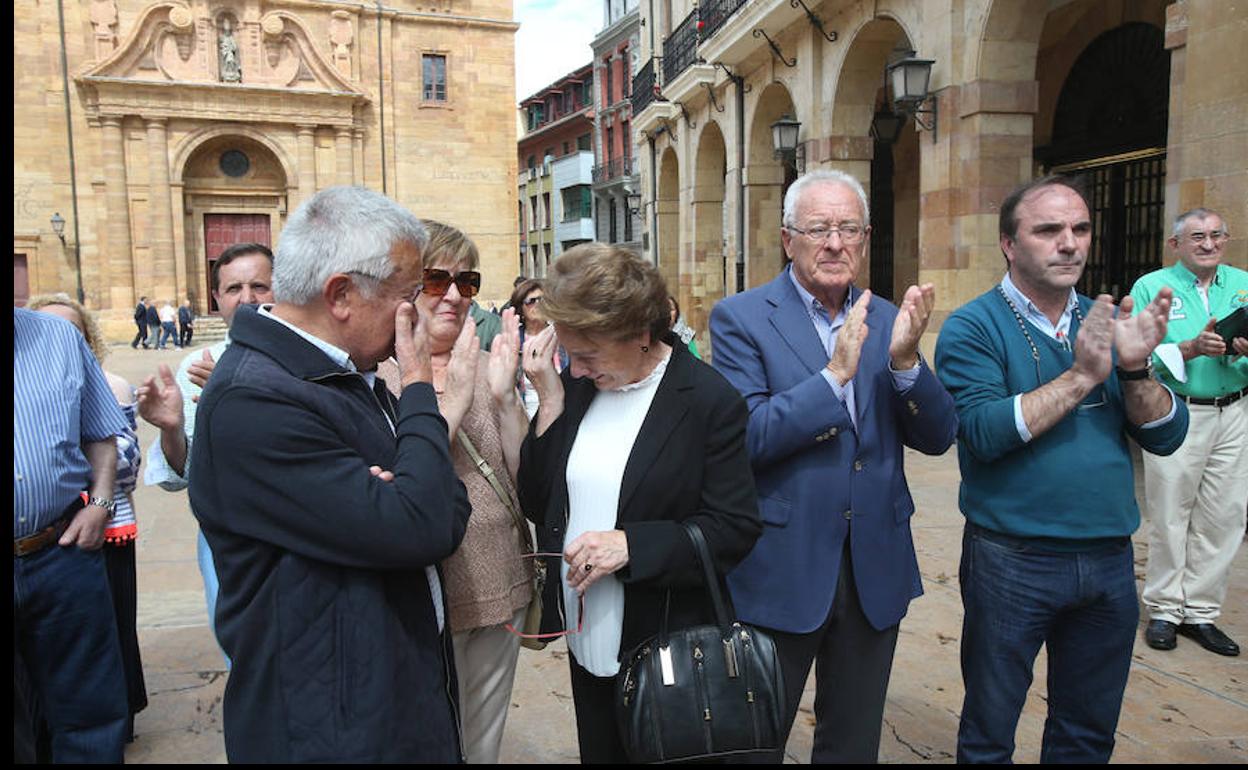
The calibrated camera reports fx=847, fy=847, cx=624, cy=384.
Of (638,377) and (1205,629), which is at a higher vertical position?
(638,377)

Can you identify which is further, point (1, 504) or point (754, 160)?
point (754, 160)

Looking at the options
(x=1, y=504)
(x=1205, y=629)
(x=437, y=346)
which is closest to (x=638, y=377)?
(x=437, y=346)

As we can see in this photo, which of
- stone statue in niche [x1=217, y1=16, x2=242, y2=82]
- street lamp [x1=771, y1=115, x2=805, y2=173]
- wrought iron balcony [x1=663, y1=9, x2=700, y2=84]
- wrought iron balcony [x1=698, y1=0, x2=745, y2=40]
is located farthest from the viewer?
stone statue in niche [x1=217, y1=16, x2=242, y2=82]

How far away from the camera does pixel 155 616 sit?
4.68 m

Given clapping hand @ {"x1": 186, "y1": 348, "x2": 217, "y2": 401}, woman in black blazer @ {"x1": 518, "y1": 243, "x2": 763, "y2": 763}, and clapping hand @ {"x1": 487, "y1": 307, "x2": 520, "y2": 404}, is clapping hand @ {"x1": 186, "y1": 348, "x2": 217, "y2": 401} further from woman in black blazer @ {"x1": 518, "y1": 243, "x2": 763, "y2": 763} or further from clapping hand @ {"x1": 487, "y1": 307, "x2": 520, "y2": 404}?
woman in black blazer @ {"x1": 518, "y1": 243, "x2": 763, "y2": 763}

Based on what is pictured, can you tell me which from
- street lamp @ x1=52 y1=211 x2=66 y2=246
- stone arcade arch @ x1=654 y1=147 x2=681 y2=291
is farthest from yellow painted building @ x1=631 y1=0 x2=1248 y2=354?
street lamp @ x1=52 y1=211 x2=66 y2=246

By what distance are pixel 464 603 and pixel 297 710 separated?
70 cm

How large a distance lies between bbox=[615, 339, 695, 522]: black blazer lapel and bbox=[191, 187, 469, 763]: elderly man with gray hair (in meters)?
0.50

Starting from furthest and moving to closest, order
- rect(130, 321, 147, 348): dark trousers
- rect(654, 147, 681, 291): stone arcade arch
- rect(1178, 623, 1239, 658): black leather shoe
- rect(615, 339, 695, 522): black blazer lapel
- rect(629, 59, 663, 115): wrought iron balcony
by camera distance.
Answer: rect(130, 321, 147, 348): dark trousers, rect(654, 147, 681, 291): stone arcade arch, rect(629, 59, 663, 115): wrought iron balcony, rect(1178, 623, 1239, 658): black leather shoe, rect(615, 339, 695, 522): black blazer lapel

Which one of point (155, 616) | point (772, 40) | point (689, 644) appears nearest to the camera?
point (689, 644)

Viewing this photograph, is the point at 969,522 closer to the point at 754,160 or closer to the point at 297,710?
the point at 297,710

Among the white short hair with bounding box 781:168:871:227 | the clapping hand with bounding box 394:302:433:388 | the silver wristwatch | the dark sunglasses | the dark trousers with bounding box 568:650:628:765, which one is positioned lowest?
the dark trousers with bounding box 568:650:628:765

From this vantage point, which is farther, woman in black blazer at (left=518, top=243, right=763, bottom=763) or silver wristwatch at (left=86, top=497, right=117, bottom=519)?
silver wristwatch at (left=86, top=497, right=117, bottom=519)

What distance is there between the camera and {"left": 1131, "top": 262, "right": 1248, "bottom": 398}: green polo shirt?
4145 millimetres
